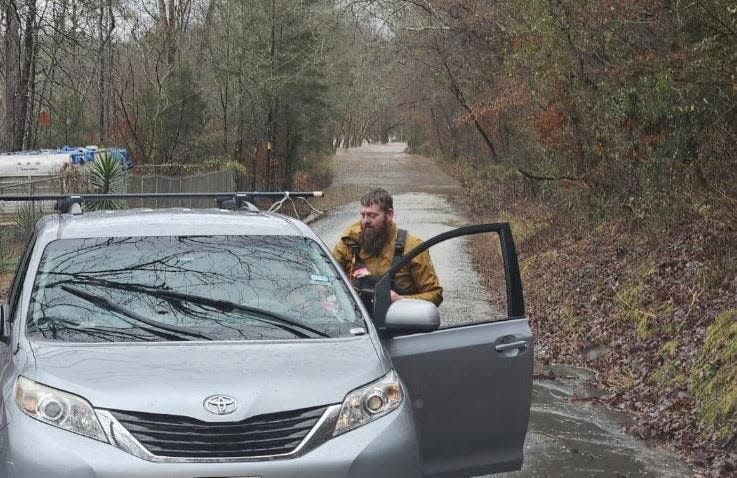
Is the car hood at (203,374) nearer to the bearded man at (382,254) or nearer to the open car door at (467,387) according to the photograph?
the open car door at (467,387)

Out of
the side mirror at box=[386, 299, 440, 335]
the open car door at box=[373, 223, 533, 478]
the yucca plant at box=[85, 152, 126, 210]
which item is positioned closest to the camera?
the side mirror at box=[386, 299, 440, 335]

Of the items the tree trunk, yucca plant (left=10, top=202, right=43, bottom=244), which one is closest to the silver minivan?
yucca plant (left=10, top=202, right=43, bottom=244)

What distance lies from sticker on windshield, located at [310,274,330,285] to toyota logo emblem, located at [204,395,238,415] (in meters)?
1.36

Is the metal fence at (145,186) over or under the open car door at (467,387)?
under

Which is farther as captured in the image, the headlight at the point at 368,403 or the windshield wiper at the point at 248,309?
the windshield wiper at the point at 248,309

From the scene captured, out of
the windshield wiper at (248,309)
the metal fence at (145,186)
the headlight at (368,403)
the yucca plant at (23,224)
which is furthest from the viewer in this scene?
the metal fence at (145,186)

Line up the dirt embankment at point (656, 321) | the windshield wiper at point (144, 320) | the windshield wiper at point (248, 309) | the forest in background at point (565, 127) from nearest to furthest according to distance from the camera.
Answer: the windshield wiper at point (144, 320)
the windshield wiper at point (248, 309)
the dirt embankment at point (656, 321)
the forest in background at point (565, 127)

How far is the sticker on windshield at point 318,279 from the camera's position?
5.97 meters

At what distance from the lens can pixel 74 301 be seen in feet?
18.3

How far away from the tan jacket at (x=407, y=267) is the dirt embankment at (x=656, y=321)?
92.8 inches

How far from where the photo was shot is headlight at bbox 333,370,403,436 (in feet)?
16.0

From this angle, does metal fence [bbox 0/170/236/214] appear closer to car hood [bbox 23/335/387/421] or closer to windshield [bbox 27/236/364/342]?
windshield [bbox 27/236/364/342]

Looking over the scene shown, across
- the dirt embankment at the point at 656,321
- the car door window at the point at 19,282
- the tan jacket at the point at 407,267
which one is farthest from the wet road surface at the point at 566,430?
the car door window at the point at 19,282

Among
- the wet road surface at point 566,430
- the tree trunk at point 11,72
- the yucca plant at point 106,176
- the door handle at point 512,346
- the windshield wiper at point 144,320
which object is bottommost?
the wet road surface at point 566,430
